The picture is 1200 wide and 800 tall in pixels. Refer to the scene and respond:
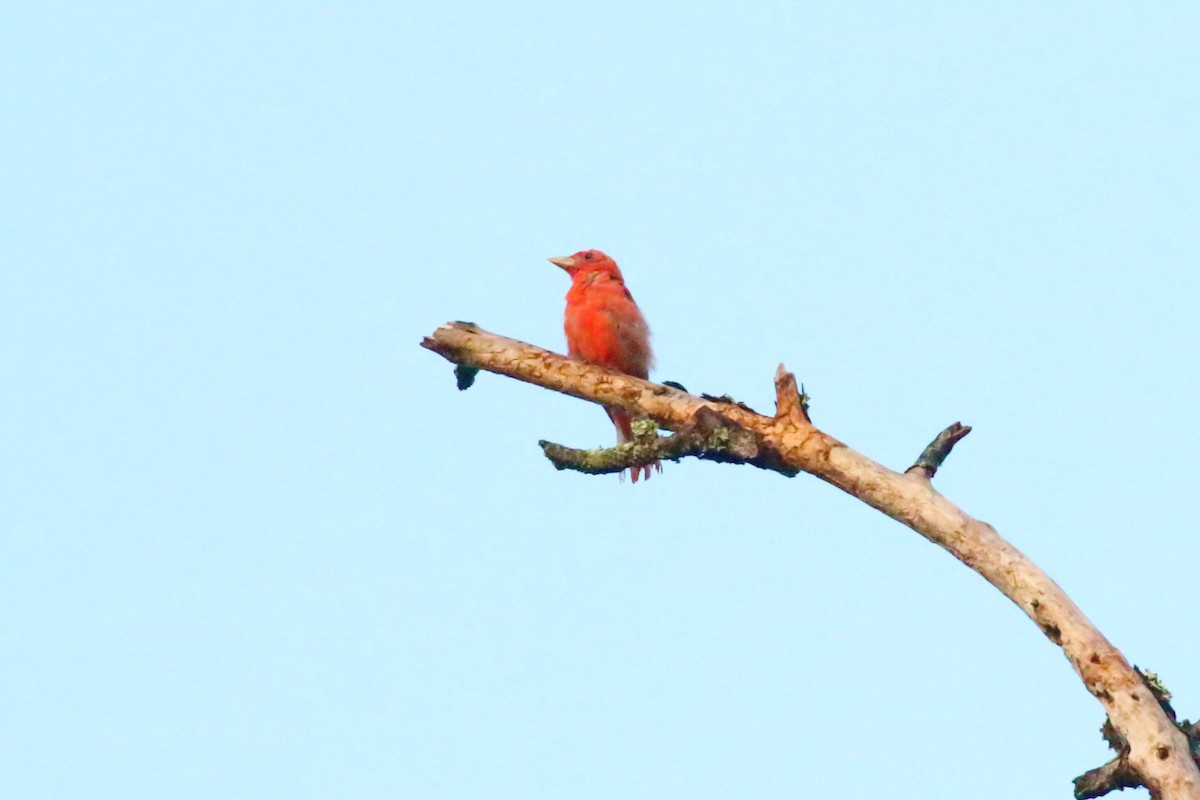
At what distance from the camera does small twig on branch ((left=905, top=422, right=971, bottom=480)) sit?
6594mm

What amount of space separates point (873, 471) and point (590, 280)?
4.47 metres

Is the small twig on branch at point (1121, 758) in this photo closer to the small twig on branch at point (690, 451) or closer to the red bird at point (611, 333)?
the small twig on branch at point (690, 451)

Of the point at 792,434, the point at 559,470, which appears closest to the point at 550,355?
the point at 559,470

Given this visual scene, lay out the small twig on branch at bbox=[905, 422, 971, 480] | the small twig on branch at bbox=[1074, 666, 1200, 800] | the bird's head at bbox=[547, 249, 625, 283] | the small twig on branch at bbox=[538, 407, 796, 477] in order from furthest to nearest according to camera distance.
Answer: the bird's head at bbox=[547, 249, 625, 283], the small twig on branch at bbox=[538, 407, 796, 477], the small twig on branch at bbox=[905, 422, 971, 480], the small twig on branch at bbox=[1074, 666, 1200, 800]

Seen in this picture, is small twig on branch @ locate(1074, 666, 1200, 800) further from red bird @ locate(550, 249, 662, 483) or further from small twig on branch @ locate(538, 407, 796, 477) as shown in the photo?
red bird @ locate(550, 249, 662, 483)

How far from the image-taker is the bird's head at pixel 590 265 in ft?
35.8

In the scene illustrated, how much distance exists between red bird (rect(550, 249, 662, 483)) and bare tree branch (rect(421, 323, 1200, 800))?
1.83 meters

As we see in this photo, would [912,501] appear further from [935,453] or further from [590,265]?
[590,265]

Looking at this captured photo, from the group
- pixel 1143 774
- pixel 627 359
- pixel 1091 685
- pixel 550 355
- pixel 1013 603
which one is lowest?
pixel 1143 774

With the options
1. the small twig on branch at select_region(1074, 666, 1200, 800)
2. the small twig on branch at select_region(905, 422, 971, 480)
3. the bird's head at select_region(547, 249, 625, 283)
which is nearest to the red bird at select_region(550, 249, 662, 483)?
the bird's head at select_region(547, 249, 625, 283)

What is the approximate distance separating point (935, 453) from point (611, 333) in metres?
3.70

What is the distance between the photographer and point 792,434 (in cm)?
698

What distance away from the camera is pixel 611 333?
10.0m

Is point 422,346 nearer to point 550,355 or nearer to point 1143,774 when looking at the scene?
point 550,355
